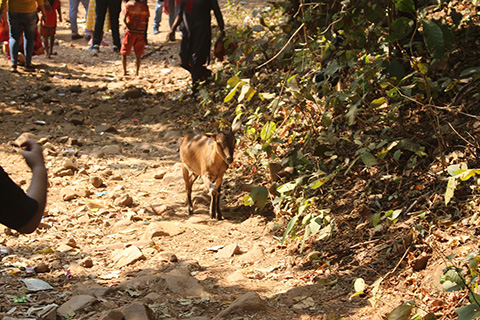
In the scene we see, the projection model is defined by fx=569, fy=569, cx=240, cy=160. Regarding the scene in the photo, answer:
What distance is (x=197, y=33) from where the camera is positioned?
11305mm

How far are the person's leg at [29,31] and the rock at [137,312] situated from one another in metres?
10.0

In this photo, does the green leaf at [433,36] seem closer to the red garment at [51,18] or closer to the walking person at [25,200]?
the walking person at [25,200]

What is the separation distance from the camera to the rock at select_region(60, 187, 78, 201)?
25.0 ft

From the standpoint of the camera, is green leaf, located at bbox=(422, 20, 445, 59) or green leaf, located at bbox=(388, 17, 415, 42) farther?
green leaf, located at bbox=(388, 17, 415, 42)

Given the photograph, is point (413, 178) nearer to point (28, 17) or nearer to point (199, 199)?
point (199, 199)

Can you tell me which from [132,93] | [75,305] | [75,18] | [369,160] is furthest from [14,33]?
[369,160]

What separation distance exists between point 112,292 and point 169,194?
A: 3473 millimetres

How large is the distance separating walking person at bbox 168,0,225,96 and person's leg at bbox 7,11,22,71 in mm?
3794

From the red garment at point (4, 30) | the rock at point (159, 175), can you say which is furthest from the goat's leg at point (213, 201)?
the red garment at point (4, 30)

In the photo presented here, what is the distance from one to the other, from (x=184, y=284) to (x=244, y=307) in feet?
2.76

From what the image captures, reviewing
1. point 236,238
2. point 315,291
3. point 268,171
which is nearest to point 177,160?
point 268,171

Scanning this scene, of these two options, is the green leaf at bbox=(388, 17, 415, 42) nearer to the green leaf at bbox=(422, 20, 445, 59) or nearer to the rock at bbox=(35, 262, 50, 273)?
the green leaf at bbox=(422, 20, 445, 59)

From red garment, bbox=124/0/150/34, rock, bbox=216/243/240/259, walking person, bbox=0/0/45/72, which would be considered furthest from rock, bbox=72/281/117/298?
walking person, bbox=0/0/45/72

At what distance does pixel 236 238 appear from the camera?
662cm
